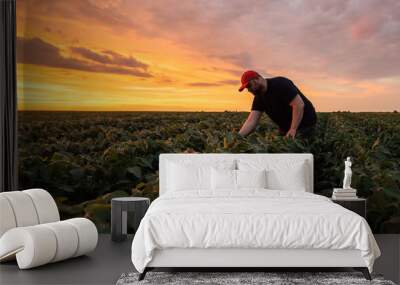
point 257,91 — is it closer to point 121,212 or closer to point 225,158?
point 225,158

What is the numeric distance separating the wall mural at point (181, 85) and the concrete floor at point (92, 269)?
1461 mm

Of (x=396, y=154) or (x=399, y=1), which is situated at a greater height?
(x=399, y=1)

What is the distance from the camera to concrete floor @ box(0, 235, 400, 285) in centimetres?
488

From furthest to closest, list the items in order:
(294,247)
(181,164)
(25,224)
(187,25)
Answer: (187,25) < (181,164) < (25,224) < (294,247)

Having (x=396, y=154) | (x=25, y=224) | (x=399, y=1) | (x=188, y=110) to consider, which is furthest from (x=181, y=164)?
(x=399, y=1)

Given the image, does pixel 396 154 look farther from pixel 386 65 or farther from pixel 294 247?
pixel 294 247

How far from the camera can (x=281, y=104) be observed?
24.5 feet

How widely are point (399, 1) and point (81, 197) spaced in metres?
4.36

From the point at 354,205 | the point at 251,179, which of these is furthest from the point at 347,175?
the point at 251,179

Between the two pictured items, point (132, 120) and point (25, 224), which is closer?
point (25, 224)

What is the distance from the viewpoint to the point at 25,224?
554cm

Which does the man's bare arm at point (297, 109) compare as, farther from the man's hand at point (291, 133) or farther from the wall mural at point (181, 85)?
the wall mural at point (181, 85)

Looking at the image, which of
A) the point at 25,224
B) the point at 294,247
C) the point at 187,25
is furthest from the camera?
the point at 187,25

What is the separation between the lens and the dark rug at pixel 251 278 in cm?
475
